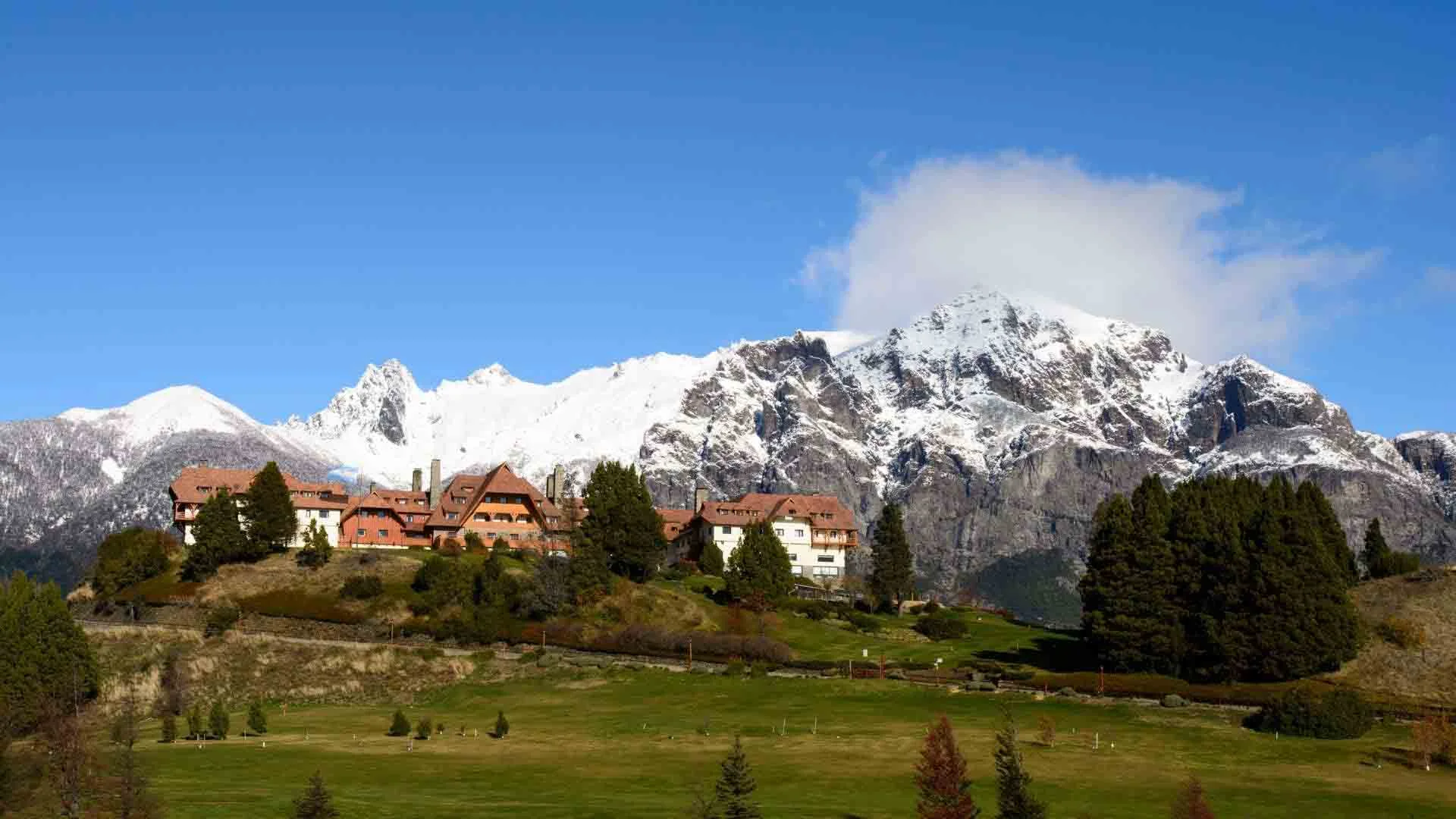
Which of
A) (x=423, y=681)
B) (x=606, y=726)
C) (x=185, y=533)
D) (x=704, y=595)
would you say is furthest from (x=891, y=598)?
(x=185, y=533)

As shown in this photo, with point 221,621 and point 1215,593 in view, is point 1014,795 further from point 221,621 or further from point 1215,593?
point 221,621

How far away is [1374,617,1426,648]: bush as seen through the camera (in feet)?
342

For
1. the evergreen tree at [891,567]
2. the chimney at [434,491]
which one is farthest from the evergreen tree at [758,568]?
the chimney at [434,491]

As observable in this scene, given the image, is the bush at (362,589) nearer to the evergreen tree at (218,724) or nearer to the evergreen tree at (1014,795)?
the evergreen tree at (218,724)

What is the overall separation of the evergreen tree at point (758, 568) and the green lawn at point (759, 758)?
98.9ft

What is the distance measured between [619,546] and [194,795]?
77.0m

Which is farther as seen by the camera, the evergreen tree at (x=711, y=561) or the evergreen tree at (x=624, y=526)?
the evergreen tree at (x=711, y=561)

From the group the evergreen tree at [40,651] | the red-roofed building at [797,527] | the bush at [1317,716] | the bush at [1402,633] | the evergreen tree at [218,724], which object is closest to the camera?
the bush at [1317,716]

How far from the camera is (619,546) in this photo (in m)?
134

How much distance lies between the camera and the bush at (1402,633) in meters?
104

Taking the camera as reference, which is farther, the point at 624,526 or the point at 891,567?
the point at 891,567

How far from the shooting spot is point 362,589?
124062 millimetres

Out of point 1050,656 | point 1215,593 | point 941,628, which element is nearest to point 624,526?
point 941,628

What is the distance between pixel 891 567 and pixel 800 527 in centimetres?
4210
